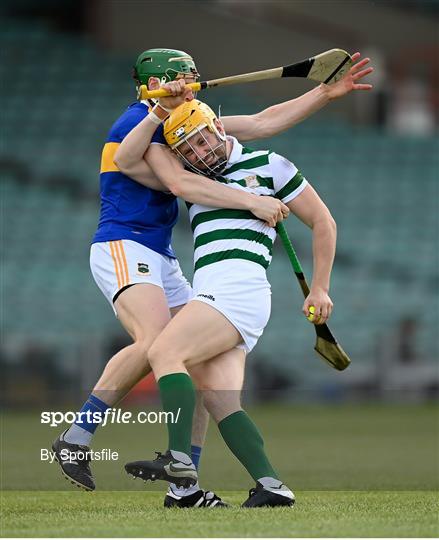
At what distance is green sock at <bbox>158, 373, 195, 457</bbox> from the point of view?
16.9 feet

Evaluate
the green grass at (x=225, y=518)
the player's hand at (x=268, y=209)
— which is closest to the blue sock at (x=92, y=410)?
the green grass at (x=225, y=518)

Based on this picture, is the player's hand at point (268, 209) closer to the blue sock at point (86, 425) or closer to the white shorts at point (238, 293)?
the white shorts at point (238, 293)

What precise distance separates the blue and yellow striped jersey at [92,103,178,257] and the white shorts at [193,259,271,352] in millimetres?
484

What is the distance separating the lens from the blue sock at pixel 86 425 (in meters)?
5.61

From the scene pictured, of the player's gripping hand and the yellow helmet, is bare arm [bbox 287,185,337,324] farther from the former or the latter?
the player's gripping hand

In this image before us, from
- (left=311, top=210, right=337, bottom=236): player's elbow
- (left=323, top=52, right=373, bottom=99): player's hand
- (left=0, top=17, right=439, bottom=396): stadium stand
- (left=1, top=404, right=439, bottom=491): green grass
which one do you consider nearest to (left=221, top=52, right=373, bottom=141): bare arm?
(left=323, top=52, right=373, bottom=99): player's hand

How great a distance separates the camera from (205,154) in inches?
214

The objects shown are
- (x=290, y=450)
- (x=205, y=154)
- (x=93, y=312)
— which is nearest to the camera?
(x=205, y=154)

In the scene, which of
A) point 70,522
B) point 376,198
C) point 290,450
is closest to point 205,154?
point 70,522

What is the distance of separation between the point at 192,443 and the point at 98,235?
43.0 inches

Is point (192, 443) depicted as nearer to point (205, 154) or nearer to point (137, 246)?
point (137, 246)

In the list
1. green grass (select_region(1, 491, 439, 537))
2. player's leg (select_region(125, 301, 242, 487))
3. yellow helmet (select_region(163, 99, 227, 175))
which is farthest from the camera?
yellow helmet (select_region(163, 99, 227, 175))

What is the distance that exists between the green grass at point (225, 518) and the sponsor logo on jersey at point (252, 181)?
1.44m

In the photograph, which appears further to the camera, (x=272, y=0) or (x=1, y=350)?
(x=272, y=0)
